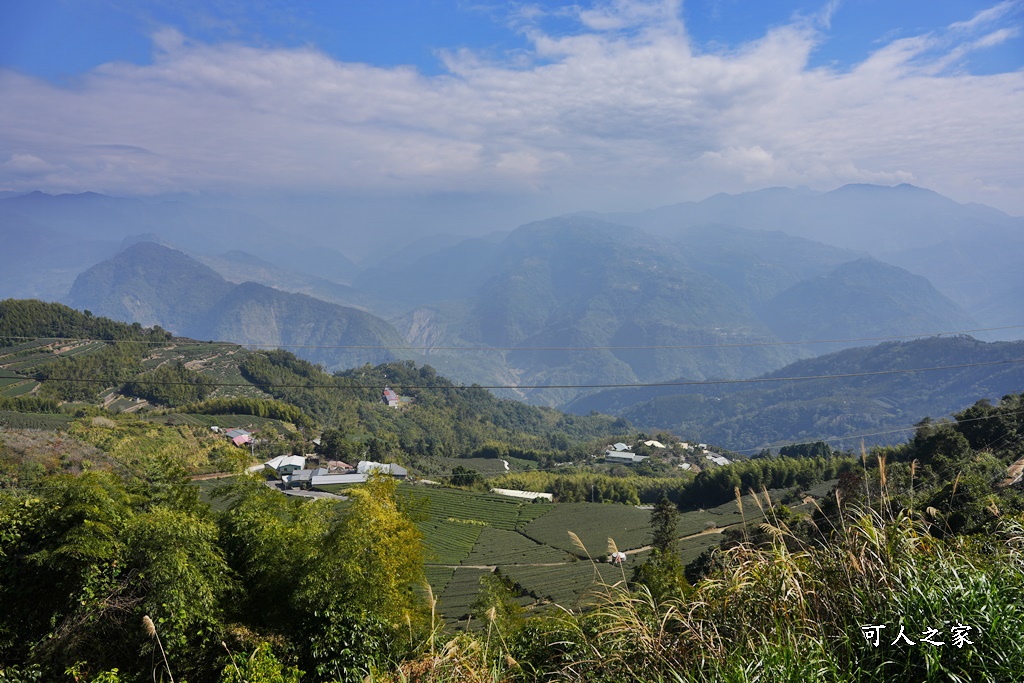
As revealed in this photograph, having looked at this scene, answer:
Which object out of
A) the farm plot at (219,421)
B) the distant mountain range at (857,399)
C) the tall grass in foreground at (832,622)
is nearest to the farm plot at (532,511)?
the farm plot at (219,421)

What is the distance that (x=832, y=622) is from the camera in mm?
3932

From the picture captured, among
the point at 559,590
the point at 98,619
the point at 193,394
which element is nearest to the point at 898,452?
the point at 559,590

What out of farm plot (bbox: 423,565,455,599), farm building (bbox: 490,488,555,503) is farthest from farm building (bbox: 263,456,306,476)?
farm plot (bbox: 423,565,455,599)

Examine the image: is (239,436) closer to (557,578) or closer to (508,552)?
(508,552)

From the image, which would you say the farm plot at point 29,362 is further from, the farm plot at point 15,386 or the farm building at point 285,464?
the farm building at point 285,464

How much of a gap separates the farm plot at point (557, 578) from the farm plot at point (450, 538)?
12.9 ft

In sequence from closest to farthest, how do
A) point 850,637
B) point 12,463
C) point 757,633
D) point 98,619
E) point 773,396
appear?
point 850,637
point 757,633
point 98,619
point 12,463
point 773,396

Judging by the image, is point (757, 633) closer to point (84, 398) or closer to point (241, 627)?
point (241, 627)

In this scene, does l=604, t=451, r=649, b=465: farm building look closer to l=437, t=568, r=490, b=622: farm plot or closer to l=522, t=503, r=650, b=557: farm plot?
l=522, t=503, r=650, b=557: farm plot

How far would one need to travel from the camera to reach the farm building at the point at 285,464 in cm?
5050

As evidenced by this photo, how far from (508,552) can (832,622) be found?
111 feet

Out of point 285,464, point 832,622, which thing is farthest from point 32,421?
point 832,622

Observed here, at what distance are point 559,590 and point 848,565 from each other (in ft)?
83.6

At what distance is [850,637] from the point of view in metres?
3.76
